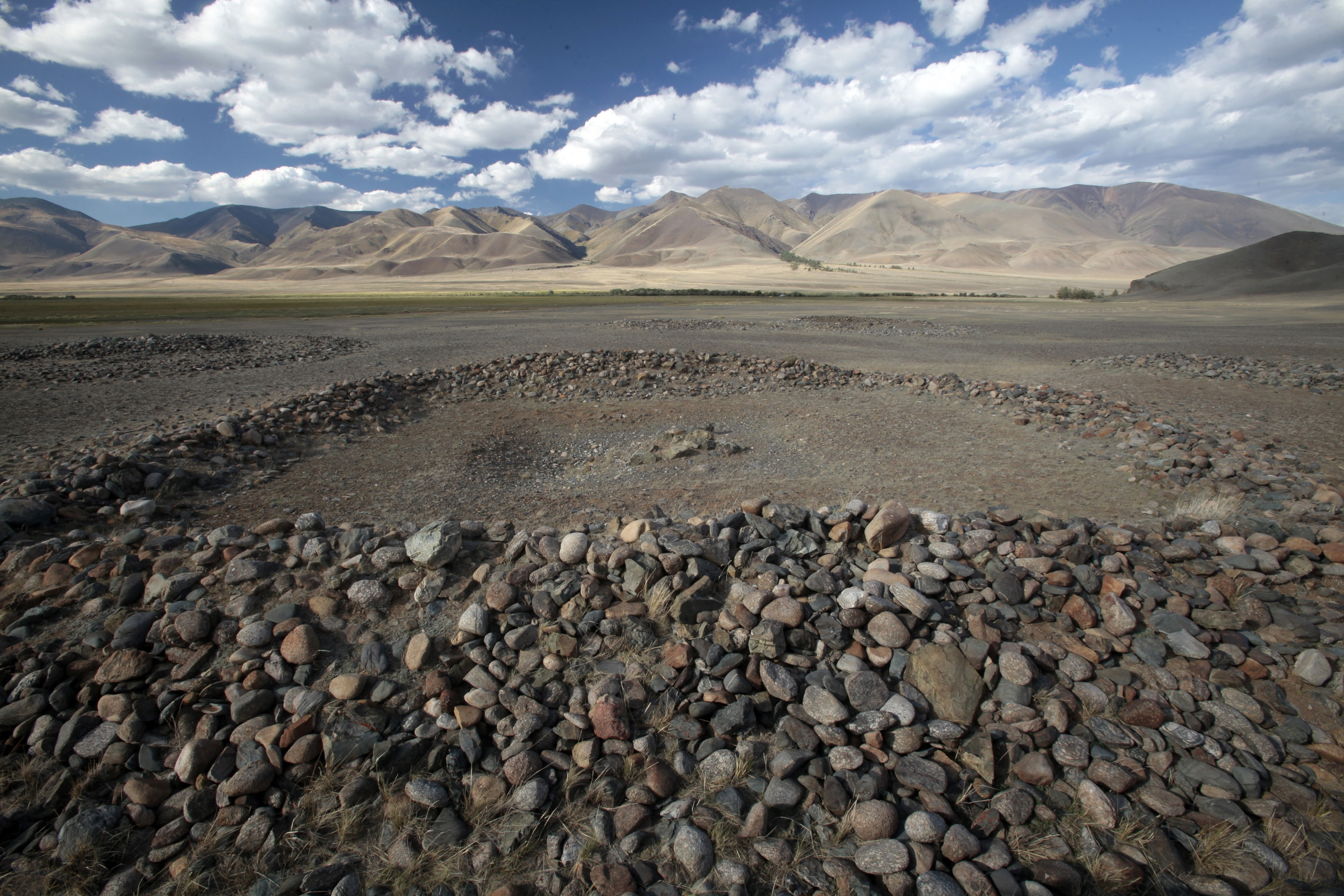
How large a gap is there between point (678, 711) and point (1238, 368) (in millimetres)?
18929

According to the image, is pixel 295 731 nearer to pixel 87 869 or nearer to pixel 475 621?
pixel 87 869

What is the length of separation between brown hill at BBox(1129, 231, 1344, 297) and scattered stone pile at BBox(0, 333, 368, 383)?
70.9 metres

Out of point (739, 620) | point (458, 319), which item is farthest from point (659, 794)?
point (458, 319)

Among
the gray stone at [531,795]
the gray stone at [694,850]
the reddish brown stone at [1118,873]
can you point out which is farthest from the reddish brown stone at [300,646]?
the reddish brown stone at [1118,873]

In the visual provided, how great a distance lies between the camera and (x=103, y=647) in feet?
12.0

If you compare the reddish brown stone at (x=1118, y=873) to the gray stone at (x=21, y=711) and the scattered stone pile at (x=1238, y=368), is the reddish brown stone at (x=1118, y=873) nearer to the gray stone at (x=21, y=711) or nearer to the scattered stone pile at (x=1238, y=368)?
the gray stone at (x=21, y=711)

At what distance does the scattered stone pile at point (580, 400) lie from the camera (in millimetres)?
5957

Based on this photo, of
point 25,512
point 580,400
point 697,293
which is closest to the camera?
point 25,512

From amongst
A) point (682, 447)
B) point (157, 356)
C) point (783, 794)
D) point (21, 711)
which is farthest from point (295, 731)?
point (157, 356)

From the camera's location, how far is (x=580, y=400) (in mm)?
11695

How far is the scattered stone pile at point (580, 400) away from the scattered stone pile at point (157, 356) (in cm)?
830

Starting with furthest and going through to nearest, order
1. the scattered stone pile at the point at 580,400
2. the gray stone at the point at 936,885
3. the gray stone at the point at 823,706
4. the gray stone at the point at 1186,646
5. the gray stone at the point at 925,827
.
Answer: the scattered stone pile at the point at 580,400, the gray stone at the point at 1186,646, the gray stone at the point at 823,706, the gray stone at the point at 925,827, the gray stone at the point at 936,885

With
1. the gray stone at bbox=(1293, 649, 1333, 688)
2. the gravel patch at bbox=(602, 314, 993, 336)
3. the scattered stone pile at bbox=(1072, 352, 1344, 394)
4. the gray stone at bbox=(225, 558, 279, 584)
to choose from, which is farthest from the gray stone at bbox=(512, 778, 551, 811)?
the gravel patch at bbox=(602, 314, 993, 336)

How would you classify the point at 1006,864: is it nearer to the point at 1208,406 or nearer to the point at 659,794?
the point at 659,794
